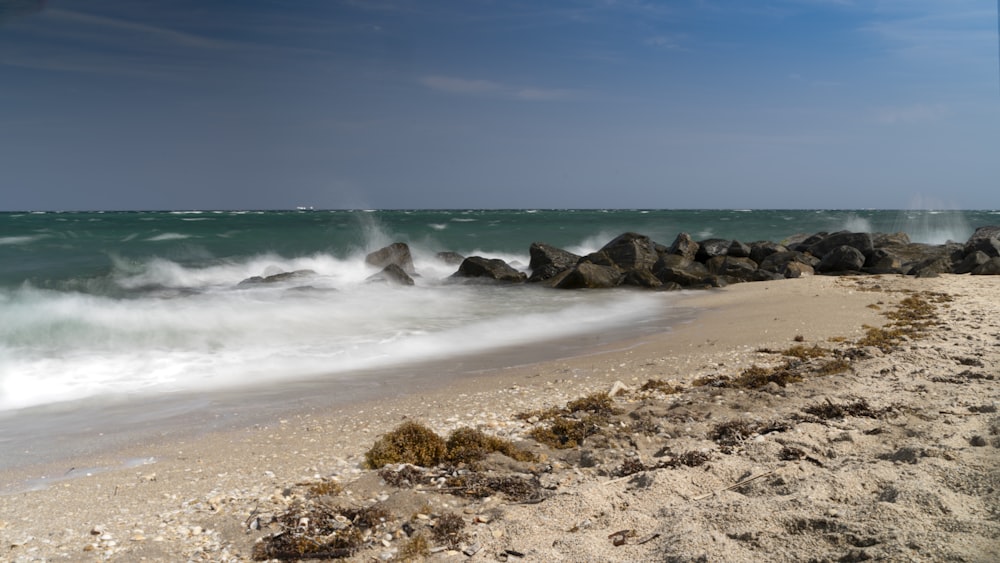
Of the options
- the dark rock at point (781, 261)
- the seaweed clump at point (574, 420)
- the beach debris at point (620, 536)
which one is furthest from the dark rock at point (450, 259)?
the beach debris at point (620, 536)

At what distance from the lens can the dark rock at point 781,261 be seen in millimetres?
18703

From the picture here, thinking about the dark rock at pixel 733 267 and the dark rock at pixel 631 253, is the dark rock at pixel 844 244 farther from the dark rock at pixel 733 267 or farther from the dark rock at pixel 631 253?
the dark rock at pixel 631 253

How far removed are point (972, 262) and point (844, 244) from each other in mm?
3548

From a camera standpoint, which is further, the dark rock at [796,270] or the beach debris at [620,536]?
the dark rock at [796,270]

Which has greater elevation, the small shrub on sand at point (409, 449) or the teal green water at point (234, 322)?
the small shrub on sand at point (409, 449)

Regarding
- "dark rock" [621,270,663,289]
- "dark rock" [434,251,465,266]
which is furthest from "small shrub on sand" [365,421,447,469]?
"dark rock" [434,251,465,266]

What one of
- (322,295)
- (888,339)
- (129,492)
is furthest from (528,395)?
(322,295)

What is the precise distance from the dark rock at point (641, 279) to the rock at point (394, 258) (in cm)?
753

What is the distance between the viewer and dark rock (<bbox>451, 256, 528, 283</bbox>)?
1894 cm

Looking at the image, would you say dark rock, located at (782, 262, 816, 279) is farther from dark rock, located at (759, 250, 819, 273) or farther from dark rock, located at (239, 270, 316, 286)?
dark rock, located at (239, 270, 316, 286)

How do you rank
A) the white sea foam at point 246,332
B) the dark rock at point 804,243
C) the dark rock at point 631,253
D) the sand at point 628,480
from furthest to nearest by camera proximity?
the dark rock at point 804,243, the dark rock at point 631,253, the white sea foam at point 246,332, the sand at point 628,480

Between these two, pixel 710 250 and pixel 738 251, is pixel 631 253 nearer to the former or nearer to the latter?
pixel 710 250

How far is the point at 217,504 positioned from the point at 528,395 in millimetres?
3199

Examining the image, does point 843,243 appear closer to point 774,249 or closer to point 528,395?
point 774,249
